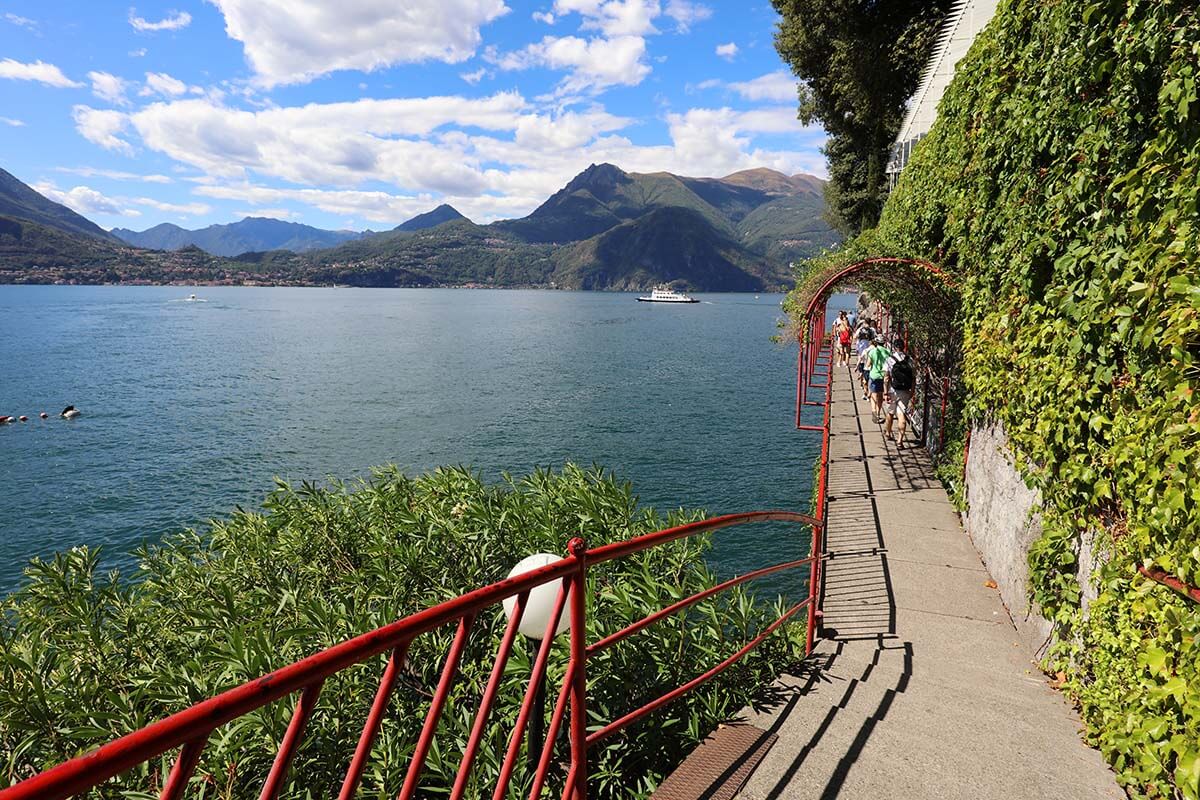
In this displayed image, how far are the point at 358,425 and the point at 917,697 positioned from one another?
26.4m

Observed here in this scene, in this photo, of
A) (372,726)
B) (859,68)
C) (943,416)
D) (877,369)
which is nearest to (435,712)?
A: (372,726)

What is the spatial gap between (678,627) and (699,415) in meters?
22.4

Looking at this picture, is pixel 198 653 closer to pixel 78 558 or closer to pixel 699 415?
pixel 78 558

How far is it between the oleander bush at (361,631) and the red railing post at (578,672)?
1385 mm

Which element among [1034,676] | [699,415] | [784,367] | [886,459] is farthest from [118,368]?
[1034,676]

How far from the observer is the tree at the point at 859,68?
83.5ft

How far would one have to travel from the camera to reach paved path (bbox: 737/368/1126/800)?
3359 millimetres

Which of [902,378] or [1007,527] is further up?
[902,378]

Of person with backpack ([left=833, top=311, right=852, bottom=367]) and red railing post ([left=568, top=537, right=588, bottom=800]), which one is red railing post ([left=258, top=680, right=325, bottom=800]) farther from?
person with backpack ([left=833, top=311, right=852, bottom=367])

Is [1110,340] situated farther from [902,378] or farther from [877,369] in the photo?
[877,369]

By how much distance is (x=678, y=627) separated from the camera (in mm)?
5078

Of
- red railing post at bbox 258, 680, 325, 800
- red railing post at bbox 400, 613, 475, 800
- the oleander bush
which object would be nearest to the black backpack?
the oleander bush

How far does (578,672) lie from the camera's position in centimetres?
241

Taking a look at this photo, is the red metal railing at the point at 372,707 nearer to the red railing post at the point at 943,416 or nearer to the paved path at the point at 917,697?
the paved path at the point at 917,697
